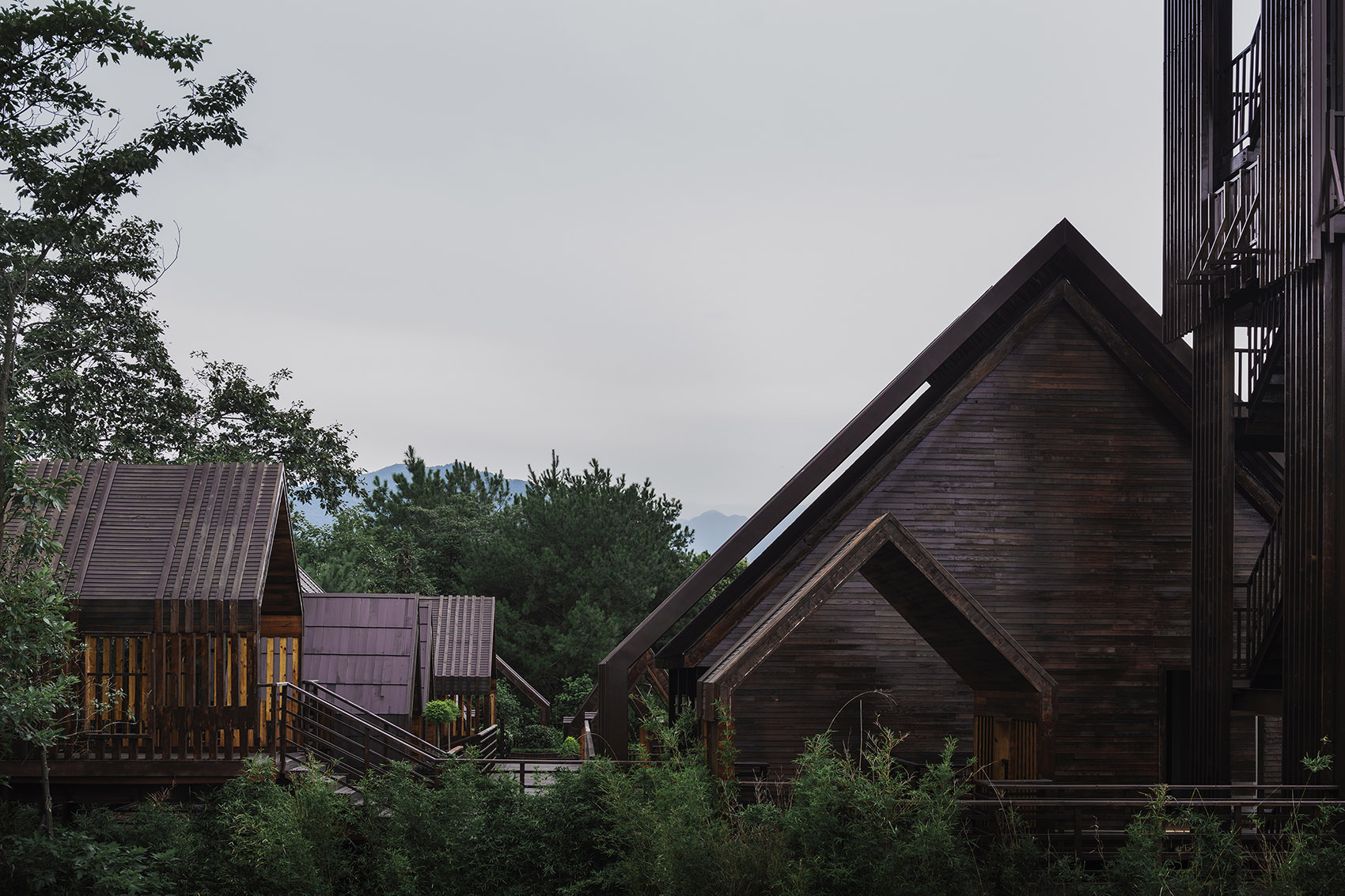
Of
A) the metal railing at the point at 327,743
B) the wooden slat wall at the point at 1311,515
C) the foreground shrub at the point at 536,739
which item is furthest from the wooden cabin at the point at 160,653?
the foreground shrub at the point at 536,739

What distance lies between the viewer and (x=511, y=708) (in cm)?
3831

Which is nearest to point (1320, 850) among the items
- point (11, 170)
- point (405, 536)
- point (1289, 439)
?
point (1289, 439)

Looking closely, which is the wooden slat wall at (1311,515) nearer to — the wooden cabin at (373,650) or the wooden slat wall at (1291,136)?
the wooden slat wall at (1291,136)

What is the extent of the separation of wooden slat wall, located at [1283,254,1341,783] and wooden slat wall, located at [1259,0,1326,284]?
14.5 inches

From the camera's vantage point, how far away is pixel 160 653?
14492mm

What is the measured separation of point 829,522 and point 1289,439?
5.75 m

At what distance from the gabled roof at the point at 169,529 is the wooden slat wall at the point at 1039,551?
20.9 ft

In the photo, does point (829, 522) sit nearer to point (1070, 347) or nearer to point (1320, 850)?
point (1070, 347)

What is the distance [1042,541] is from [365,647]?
12.7 m

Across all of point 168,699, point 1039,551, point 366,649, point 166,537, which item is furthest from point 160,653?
point 1039,551

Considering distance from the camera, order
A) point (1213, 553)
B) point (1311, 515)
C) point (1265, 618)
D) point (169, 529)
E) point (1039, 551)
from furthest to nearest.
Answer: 1. point (1039, 551)
2. point (169, 529)
3. point (1213, 553)
4. point (1265, 618)
5. point (1311, 515)

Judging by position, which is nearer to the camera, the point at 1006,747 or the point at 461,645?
the point at 1006,747

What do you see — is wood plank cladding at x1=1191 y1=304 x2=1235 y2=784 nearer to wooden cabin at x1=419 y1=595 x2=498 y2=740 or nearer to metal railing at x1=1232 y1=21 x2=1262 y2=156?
metal railing at x1=1232 y1=21 x2=1262 y2=156

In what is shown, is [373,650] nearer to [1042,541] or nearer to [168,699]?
[168,699]
